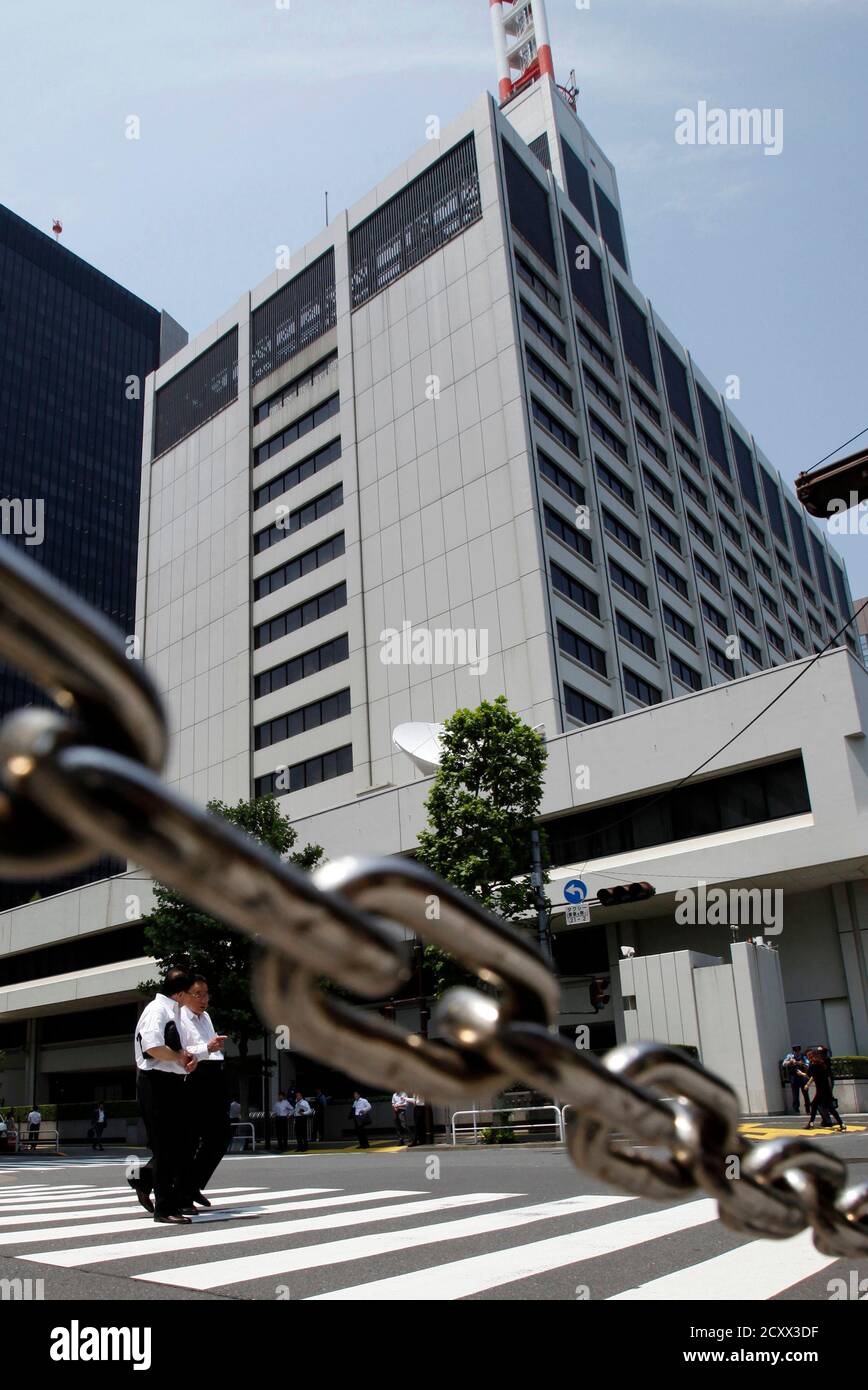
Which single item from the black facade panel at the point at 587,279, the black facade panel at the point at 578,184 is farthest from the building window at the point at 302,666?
the black facade panel at the point at 578,184

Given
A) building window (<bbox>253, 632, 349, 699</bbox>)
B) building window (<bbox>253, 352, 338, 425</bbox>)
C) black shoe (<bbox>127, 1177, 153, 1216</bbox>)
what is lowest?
black shoe (<bbox>127, 1177, 153, 1216</bbox>)

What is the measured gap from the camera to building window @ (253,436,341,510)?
40941mm

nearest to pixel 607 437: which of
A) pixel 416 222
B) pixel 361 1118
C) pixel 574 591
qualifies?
pixel 574 591

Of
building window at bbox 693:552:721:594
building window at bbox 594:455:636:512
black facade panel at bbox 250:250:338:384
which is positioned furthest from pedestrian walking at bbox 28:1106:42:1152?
building window at bbox 693:552:721:594

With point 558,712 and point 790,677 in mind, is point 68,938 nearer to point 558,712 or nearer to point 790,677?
point 558,712

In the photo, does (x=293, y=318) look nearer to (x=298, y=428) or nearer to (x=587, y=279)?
(x=298, y=428)

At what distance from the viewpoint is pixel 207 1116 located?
6.04m

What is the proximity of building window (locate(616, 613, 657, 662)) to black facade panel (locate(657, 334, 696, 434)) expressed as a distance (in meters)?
14.9

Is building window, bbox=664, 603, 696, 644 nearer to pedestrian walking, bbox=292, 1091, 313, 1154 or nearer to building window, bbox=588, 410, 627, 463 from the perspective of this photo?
building window, bbox=588, 410, 627, 463

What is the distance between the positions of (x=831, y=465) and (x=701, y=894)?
15.9m

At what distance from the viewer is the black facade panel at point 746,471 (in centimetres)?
5731

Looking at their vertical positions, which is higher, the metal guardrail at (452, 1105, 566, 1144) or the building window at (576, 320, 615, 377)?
the building window at (576, 320, 615, 377)

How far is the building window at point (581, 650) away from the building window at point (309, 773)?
8377mm

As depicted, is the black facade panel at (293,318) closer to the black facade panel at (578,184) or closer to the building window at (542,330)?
the building window at (542,330)
